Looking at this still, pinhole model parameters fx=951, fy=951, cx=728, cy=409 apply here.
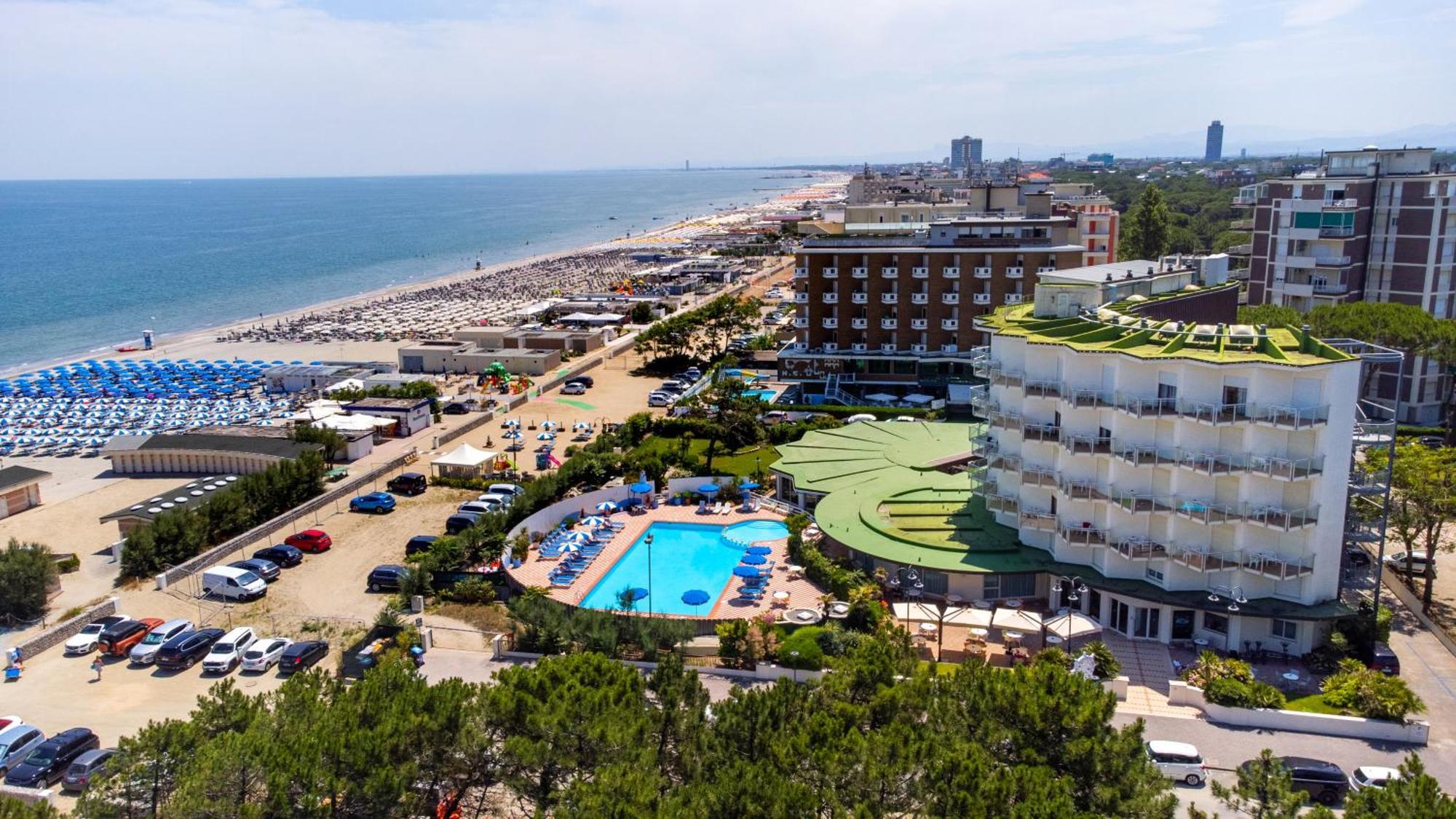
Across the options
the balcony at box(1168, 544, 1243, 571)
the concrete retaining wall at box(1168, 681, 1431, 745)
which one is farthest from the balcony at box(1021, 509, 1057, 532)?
the concrete retaining wall at box(1168, 681, 1431, 745)

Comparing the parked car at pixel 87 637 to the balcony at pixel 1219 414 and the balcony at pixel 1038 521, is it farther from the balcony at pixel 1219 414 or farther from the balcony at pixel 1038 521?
the balcony at pixel 1219 414

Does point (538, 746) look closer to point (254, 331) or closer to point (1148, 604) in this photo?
point (1148, 604)

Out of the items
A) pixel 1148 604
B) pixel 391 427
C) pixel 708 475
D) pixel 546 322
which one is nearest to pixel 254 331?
pixel 546 322

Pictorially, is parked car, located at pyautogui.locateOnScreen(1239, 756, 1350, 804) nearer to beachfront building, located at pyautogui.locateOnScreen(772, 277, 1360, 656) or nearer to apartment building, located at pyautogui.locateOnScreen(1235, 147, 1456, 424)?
beachfront building, located at pyautogui.locateOnScreen(772, 277, 1360, 656)

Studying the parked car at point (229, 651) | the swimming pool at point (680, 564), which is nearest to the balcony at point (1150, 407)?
the swimming pool at point (680, 564)

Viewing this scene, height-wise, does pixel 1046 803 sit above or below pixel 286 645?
above

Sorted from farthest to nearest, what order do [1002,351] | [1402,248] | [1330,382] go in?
1. [1402,248]
2. [1002,351]
3. [1330,382]
